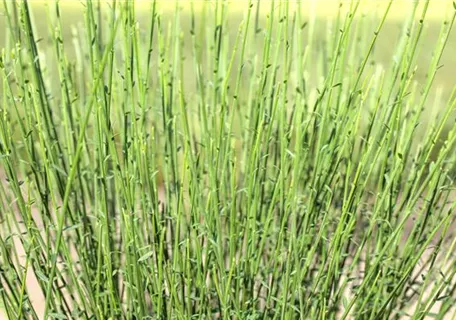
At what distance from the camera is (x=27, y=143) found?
97cm

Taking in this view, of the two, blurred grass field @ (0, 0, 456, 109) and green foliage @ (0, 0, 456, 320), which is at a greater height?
green foliage @ (0, 0, 456, 320)

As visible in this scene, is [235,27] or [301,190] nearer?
[301,190]

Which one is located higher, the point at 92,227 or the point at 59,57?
the point at 59,57

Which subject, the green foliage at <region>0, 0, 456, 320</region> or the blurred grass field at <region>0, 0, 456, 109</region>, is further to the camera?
the blurred grass field at <region>0, 0, 456, 109</region>

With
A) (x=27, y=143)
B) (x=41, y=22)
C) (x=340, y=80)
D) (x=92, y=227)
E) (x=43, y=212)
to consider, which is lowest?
(x=41, y=22)

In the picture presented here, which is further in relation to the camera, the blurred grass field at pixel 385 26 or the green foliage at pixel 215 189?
the blurred grass field at pixel 385 26

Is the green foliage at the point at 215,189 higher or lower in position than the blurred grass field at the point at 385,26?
higher

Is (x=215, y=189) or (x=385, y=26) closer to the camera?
(x=215, y=189)

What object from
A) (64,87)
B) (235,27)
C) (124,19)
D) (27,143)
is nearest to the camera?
(124,19)

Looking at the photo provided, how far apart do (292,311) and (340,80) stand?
324mm

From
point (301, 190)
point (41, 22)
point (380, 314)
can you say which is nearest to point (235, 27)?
point (41, 22)

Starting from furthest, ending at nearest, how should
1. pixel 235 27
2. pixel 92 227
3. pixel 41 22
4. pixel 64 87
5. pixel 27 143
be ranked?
pixel 41 22, pixel 235 27, pixel 92 227, pixel 64 87, pixel 27 143

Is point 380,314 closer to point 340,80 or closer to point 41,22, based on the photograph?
point 340,80

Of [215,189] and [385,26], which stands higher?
[215,189]
